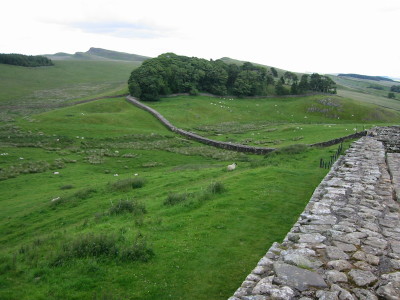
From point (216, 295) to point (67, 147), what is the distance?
4153 centimetres

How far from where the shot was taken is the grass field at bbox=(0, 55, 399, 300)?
32.0 feet

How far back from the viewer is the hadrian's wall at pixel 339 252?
22.1ft

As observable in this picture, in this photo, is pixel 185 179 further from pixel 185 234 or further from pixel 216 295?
pixel 216 295

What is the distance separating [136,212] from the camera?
52.4 feet

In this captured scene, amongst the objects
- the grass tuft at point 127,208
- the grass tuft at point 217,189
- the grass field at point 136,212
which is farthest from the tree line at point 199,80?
the grass tuft at point 127,208

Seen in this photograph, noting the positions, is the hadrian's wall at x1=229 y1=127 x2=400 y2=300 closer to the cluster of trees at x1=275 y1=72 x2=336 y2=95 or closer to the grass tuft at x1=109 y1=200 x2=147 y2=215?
the grass tuft at x1=109 y1=200 x2=147 y2=215

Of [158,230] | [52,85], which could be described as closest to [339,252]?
[158,230]

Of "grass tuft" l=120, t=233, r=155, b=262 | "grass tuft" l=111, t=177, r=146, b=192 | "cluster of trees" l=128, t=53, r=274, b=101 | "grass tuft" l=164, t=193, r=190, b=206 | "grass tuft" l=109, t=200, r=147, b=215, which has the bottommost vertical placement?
"grass tuft" l=111, t=177, r=146, b=192

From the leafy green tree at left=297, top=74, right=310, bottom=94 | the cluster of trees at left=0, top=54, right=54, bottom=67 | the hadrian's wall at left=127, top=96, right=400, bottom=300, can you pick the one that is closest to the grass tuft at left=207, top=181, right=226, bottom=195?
the hadrian's wall at left=127, top=96, right=400, bottom=300

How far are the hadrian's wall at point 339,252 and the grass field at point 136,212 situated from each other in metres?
2.23

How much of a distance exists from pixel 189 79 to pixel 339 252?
3480 inches

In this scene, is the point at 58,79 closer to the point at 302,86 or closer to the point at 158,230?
the point at 302,86

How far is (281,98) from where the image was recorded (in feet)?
320

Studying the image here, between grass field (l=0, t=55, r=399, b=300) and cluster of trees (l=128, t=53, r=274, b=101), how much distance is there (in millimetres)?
34332
